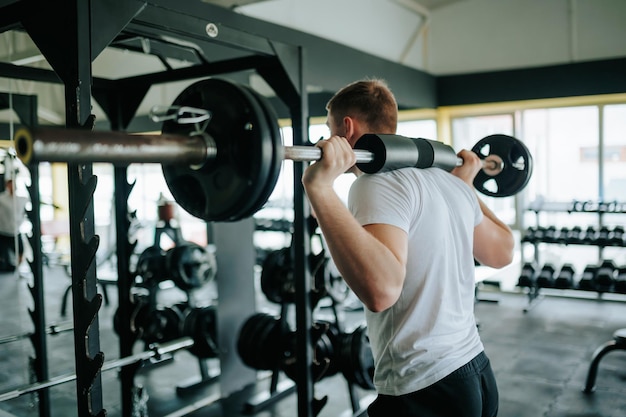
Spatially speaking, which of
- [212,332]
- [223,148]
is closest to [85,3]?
[223,148]

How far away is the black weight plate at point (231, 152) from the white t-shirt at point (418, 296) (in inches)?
13.1

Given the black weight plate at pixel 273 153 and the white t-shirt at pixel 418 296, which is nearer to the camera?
the black weight plate at pixel 273 153

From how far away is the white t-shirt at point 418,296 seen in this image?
115 cm

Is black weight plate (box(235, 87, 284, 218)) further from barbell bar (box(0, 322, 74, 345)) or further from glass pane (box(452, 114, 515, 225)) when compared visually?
glass pane (box(452, 114, 515, 225))

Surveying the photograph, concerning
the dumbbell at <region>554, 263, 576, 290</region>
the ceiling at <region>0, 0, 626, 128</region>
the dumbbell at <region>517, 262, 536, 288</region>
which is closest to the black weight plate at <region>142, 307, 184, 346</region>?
the ceiling at <region>0, 0, 626, 128</region>

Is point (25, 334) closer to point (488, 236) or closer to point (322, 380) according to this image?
point (322, 380)

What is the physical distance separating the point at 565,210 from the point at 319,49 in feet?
9.55

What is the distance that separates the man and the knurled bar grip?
2.16m

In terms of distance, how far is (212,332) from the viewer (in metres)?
3.42

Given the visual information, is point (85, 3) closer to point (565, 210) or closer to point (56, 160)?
point (56, 160)

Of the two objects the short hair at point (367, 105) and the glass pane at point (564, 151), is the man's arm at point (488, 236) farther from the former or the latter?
the glass pane at point (564, 151)

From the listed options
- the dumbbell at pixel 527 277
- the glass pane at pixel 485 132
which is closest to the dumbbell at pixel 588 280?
the dumbbell at pixel 527 277

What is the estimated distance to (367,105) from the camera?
4.31 ft

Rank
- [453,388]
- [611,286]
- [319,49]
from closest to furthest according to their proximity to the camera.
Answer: [453,388] → [319,49] → [611,286]
